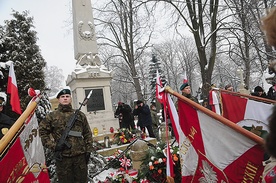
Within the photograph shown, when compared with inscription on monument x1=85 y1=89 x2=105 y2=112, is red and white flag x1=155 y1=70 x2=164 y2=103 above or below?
above

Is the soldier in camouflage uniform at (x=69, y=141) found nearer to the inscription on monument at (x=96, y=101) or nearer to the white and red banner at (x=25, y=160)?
the white and red banner at (x=25, y=160)

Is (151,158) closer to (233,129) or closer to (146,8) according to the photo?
(233,129)

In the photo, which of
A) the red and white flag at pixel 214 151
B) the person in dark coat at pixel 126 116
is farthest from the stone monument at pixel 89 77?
the red and white flag at pixel 214 151

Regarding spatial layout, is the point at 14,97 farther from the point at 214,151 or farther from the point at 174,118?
the point at 214,151

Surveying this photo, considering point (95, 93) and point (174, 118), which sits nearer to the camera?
point (174, 118)

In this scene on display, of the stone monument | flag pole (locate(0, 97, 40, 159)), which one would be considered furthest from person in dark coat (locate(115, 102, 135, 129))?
flag pole (locate(0, 97, 40, 159))

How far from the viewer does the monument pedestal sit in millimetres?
10227

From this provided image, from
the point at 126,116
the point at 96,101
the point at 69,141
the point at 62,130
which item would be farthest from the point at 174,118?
the point at 126,116

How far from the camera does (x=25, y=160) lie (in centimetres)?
238

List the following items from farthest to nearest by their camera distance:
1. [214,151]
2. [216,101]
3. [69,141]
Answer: [216,101] < [69,141] < [214,151]

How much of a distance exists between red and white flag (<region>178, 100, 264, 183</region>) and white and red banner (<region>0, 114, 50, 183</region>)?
1.57 meters

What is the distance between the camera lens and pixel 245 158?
81.3 inches

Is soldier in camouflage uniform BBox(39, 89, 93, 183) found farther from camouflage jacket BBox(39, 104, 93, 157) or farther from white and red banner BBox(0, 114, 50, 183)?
white and red banner BBox(0, 114, 50, 183)

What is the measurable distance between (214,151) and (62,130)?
2.35 meters
